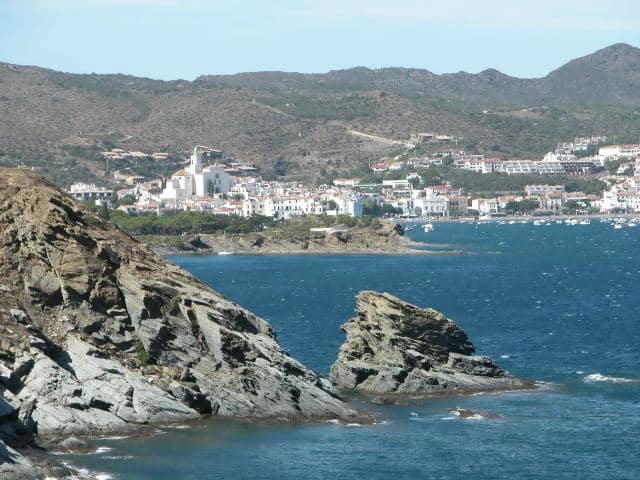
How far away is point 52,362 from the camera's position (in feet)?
140

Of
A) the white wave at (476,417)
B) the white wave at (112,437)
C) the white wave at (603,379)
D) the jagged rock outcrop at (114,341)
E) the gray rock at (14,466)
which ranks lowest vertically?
the white wave at (603,379)

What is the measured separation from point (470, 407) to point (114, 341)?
39.3 ft

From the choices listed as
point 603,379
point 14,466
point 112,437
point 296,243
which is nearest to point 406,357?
point 603,379

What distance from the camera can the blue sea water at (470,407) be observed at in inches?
1570

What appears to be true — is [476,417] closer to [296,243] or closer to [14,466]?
[14,466]

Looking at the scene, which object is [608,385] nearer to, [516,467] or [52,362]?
[516,467]

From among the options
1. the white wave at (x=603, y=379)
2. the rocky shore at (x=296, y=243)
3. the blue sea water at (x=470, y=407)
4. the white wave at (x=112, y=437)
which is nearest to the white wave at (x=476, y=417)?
the blue sea water at (x=470, y=407)

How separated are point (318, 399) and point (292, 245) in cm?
11281

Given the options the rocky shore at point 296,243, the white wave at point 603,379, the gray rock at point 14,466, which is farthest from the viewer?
the rocky shore at point 296,243

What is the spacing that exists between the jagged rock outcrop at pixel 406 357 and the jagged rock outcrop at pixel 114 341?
3.99 meters

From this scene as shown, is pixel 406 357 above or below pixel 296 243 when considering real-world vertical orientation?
above

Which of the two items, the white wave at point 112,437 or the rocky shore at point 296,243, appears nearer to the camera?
the white wave at point 112,437

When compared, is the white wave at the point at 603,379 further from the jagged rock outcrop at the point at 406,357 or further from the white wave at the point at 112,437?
the white wave at the point at 112,437

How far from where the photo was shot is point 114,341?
4606 centimetres
